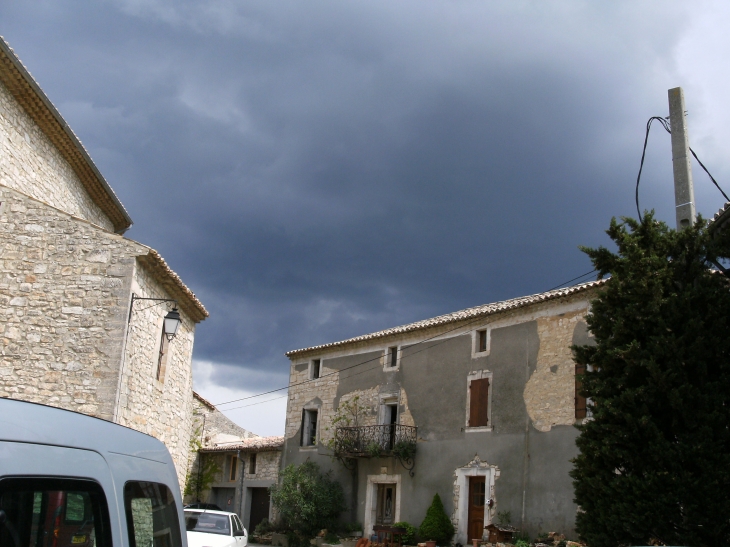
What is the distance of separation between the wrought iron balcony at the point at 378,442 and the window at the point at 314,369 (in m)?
3.44

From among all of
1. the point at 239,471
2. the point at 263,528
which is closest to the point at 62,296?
the point at 263,528

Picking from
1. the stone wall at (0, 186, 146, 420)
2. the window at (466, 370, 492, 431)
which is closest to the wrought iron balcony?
the window at (466, 370, 492, 431)

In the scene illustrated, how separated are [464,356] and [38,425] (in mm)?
20591

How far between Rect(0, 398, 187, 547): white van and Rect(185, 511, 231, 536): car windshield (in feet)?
31.1

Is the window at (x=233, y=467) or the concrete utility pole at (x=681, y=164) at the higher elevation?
the concrete utility pole at (x=681, y=164)

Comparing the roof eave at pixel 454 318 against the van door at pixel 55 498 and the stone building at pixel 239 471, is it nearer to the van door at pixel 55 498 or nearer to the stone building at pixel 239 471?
the stone building at pixel 239 471

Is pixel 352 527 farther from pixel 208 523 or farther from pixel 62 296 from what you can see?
pixel 62 296

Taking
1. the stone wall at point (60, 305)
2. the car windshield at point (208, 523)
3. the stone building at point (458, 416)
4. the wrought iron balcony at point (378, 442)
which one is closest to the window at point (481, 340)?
the stone building at point (458, 416)

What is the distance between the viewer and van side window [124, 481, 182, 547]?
349 cm

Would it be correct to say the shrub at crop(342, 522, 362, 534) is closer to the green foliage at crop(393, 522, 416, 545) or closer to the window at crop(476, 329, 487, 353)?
the green foliage at crop(393, 522, 416, 545)

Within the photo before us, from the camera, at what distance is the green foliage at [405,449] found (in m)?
23.2

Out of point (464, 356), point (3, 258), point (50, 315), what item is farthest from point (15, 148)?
point (464, 356)

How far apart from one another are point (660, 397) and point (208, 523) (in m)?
8.25

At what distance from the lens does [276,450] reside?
28922 mm
